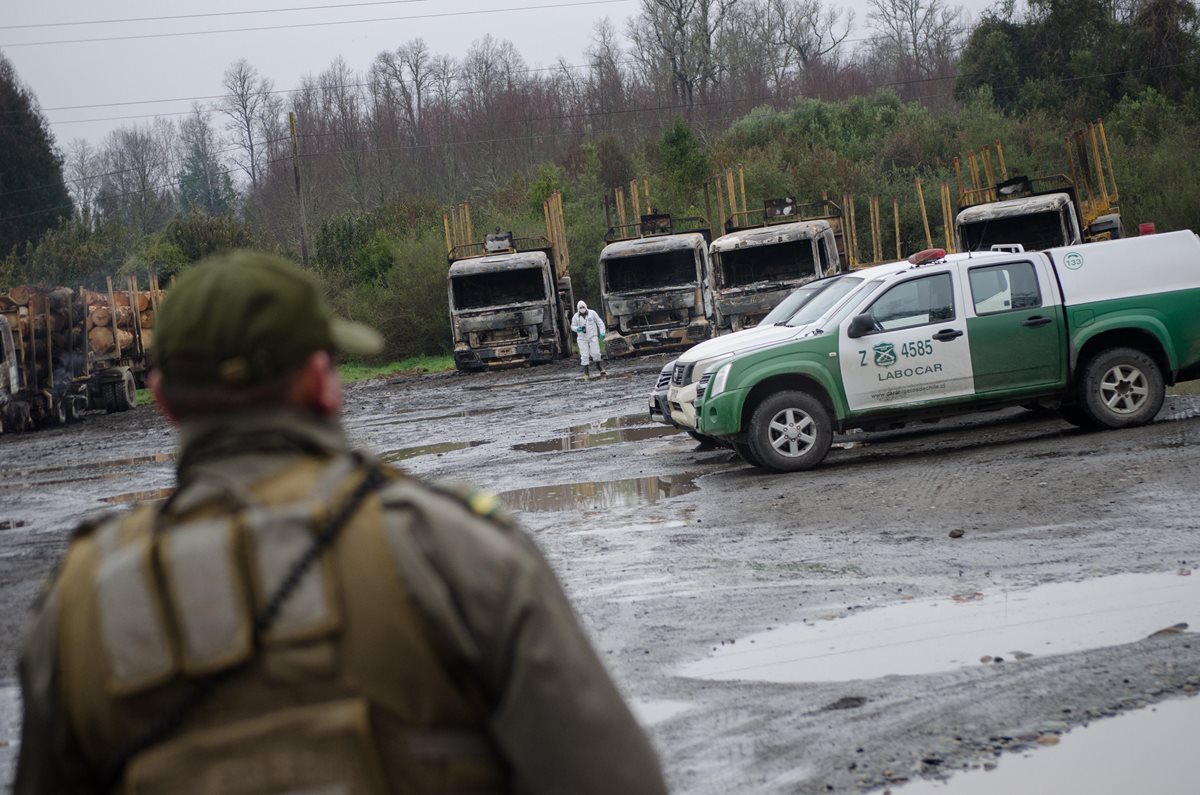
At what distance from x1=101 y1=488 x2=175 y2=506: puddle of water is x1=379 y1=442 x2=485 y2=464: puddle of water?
264 cm

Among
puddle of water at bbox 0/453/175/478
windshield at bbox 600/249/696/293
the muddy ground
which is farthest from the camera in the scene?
windshield at bbox 600/249/696/293

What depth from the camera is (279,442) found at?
2.09m

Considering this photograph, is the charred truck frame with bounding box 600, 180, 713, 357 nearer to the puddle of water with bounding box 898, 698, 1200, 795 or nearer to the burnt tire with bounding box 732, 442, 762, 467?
the burnt tire with bounding box 732, 442, 762, 467

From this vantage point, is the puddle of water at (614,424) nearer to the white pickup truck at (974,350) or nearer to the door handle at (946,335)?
the white pickup truck at (974,350)

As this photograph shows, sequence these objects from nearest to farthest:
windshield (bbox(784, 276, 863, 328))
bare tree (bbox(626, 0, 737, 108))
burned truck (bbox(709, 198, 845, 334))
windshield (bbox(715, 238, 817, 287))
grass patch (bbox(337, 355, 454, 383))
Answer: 1. windshield (bbox(784, 276, 863, 328))
2. burned truck (bbox(709, 198, 845, 334))
3. windshield (bbox(715, 238, 817, 287))
4. grass patch (bbox(337, 355, 454, 383))
5. bare tree (bbox(626, 0, 737, 108))

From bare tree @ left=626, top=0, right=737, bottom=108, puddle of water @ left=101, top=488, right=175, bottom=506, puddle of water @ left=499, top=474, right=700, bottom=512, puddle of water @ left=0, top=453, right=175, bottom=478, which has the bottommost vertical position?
puddle of water @ left=499, top=474, right=700, bottom=512

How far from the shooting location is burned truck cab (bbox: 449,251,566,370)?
3100cm

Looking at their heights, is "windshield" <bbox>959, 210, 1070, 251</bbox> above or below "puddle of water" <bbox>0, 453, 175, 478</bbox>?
above

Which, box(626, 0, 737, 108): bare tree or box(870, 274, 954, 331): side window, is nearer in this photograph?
box(870, 274, 954, 331): side window

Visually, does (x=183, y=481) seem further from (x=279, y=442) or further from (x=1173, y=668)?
(x=1173, y=668)

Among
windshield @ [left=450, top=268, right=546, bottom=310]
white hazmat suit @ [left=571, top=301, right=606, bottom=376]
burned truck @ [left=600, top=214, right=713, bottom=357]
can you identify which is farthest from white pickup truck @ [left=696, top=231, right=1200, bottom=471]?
windshield @ [left=450, top=268, right=546, bottom=310]

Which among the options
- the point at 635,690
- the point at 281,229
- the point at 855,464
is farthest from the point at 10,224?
the point at 635,690

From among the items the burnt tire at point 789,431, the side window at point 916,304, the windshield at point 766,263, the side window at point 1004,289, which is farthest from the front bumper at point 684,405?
the windshield at point 766,263

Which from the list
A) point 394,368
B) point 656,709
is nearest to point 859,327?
point 656,709
